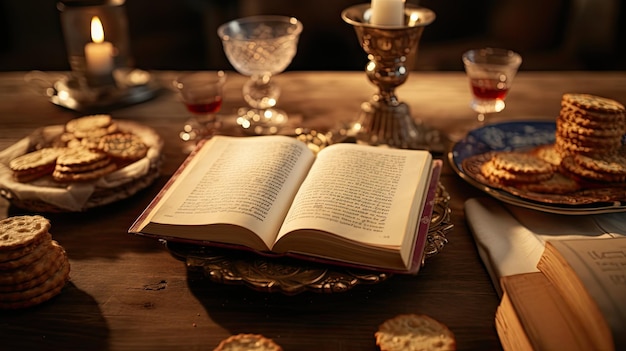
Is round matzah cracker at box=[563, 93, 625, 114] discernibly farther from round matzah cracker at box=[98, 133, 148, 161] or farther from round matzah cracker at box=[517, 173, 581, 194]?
round matzah cracker at box=[98, 133, 148, 161]

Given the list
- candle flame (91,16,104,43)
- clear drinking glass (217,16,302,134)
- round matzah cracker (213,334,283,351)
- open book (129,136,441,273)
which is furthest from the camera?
candle flame (91,16,104,43)

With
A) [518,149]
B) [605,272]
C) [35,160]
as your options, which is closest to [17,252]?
[35,160]

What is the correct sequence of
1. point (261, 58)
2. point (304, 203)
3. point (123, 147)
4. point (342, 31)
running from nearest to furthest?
point (304, 203)
point (123, 147)
point (261, 58)
point (342, 31)

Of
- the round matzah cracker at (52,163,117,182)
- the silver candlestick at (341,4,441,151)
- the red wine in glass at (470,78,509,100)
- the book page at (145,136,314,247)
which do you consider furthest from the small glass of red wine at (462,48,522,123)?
the round matzah cracker at (52,163,117,182)

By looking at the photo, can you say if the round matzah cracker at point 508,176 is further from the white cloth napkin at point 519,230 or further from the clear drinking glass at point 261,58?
the clear drinking glass at point 261,58

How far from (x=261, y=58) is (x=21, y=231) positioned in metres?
0.73

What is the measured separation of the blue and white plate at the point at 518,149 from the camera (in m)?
0.95

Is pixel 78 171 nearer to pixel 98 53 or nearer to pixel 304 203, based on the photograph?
pixel 304 203

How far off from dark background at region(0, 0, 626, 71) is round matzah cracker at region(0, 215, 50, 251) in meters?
1.78

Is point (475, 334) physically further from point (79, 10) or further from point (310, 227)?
point (79, 10)

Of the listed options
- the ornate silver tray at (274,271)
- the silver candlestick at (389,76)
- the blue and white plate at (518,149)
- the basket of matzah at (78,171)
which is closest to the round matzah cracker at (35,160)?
the basket of matzah at (78,171)

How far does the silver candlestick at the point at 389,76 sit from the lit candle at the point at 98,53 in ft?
2.32

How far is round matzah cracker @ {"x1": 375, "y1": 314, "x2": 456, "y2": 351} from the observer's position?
0.71 meters

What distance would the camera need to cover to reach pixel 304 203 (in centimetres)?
87
